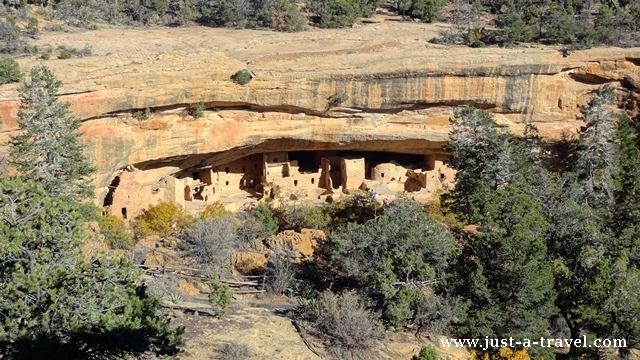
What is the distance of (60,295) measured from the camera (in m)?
8.19

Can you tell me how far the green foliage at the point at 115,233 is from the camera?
682 inches

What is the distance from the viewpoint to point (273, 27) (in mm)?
29219

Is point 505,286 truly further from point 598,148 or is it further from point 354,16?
point 354,16

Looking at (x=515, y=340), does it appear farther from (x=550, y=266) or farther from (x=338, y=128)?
(x=338, y=128)

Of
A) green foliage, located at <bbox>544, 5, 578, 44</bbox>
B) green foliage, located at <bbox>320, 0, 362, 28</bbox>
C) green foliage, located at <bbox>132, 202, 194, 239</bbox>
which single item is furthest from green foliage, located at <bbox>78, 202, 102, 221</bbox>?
green foliage, located at <bbox>544, 5, 578, 44</bbox>

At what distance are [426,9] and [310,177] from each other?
11.5 metres

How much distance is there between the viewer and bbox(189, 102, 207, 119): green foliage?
21.2 metres

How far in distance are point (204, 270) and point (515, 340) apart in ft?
22.4

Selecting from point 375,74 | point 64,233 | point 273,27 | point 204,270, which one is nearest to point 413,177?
point 375,74

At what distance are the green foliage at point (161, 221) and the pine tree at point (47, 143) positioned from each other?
2889mm

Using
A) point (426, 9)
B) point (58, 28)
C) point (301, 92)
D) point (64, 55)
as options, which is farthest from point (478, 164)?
point (58, 28)

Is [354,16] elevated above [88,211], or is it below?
above

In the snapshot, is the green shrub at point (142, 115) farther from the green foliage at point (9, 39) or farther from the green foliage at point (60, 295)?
the green foliage at point (60, 295)

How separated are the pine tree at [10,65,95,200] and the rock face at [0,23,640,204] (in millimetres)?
2064
